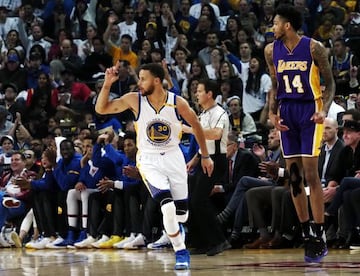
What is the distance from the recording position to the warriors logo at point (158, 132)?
10062mm

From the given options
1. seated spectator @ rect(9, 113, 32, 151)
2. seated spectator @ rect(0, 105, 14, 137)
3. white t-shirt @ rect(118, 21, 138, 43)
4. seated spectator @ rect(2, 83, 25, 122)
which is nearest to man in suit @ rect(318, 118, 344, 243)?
seated spectator @ rect(9, 113, 32, 151)

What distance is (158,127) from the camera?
10.1 metres

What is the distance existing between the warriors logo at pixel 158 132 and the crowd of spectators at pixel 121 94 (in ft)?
4.09

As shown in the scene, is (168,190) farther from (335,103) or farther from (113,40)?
(113,40)

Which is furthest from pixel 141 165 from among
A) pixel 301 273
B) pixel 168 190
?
pixel 301 273

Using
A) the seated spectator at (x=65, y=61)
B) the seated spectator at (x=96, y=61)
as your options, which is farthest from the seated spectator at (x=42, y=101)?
the seated spectator at (x=96, y=61)

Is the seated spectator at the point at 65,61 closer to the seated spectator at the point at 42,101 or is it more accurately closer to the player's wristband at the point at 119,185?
the seated spectator at the point at 42,101

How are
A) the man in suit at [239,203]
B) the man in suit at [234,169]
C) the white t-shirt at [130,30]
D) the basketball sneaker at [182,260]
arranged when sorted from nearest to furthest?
1. the basketball sneaker at [182,260]
2. the man in suit at [239,203]
3. the man in suit at [234,169]
4. the white t-shirt at [130,30]

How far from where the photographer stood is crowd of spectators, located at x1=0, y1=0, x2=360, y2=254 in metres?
13.5

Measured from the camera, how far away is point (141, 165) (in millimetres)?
10086

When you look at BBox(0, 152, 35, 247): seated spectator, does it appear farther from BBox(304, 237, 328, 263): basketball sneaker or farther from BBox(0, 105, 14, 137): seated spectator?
BBox(304, 237, 328, 263): basketball sneaker

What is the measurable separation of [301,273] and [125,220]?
5.89 metres

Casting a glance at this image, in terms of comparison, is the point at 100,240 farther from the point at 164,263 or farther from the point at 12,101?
the point at 12,101

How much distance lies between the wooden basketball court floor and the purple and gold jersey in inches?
65.0
